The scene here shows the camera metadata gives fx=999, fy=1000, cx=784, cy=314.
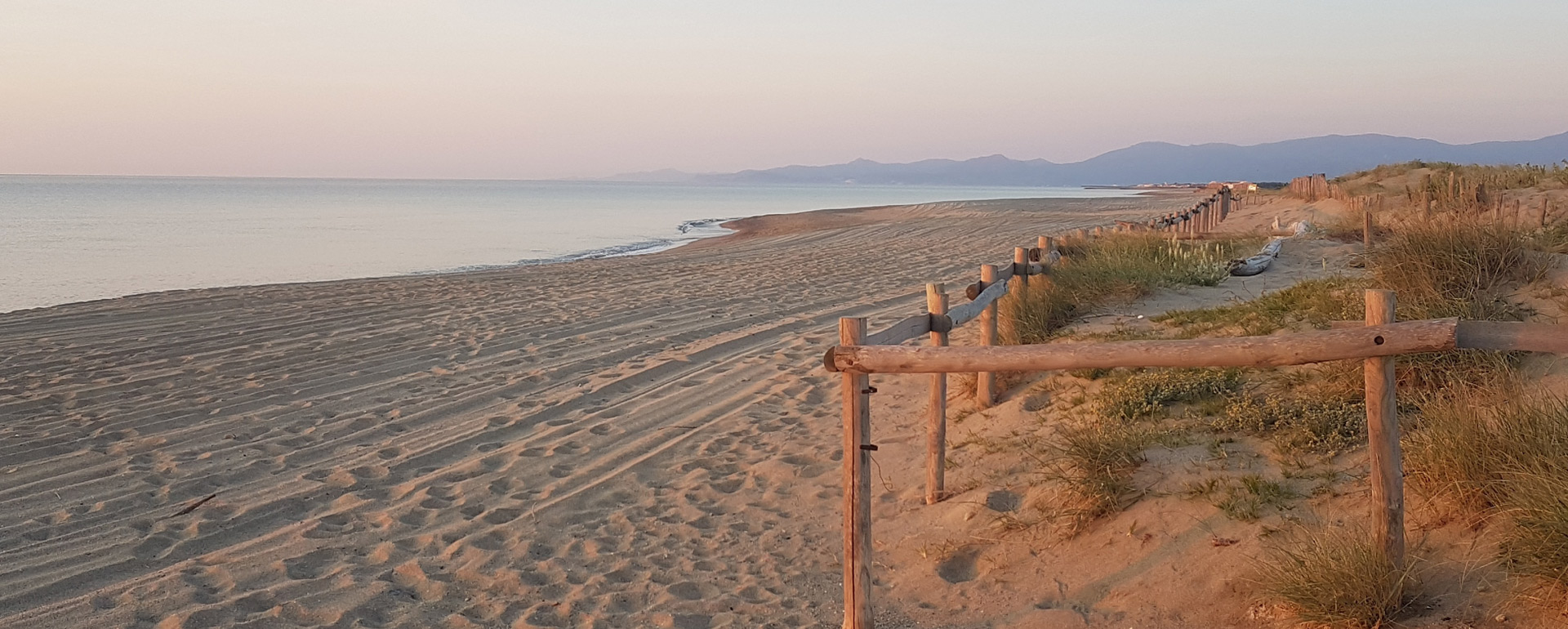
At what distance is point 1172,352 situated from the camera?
3.79m

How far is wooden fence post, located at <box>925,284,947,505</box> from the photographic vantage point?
226 inches

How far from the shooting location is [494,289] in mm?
15781

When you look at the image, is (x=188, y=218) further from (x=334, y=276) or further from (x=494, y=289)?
(x=494, y=289)

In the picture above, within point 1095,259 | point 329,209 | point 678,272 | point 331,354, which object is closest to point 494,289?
point 678,272

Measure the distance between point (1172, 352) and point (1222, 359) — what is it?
6.9 inches

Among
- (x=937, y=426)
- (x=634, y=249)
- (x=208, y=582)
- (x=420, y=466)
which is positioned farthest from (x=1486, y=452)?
(x=634, y=249)

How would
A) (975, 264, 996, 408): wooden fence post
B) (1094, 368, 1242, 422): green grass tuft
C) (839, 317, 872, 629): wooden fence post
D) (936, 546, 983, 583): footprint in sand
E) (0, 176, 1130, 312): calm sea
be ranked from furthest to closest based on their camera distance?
(0, 176, 1130, 312): calm sea < (975, 264, 996, 408): wooden fence post < (1094, 368, 1242, 422): green grass tuft < (936, 546, 983, 583): footprint in sand < (839, 317, 872, 629): wooden fence post

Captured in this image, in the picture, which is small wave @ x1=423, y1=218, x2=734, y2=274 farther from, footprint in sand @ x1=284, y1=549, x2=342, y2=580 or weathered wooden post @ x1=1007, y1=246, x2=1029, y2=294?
footprint in sand @ x1=284, y1=549, x2=342, y2=580

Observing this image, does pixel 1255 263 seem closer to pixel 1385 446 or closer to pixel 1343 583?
pixel 1385 446

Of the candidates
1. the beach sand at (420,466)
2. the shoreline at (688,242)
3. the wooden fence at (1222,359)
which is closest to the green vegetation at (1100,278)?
the beach sand at (420,466)

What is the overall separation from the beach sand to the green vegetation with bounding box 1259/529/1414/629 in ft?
6.19

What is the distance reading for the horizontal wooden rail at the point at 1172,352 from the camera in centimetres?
352

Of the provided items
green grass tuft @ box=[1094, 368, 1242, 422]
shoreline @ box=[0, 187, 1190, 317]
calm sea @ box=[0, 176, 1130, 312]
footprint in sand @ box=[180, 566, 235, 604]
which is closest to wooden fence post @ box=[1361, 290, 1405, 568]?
green grass tuft @ box=[1094, 368, 1242, 422]

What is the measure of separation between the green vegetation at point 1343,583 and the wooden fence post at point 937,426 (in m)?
2.21
